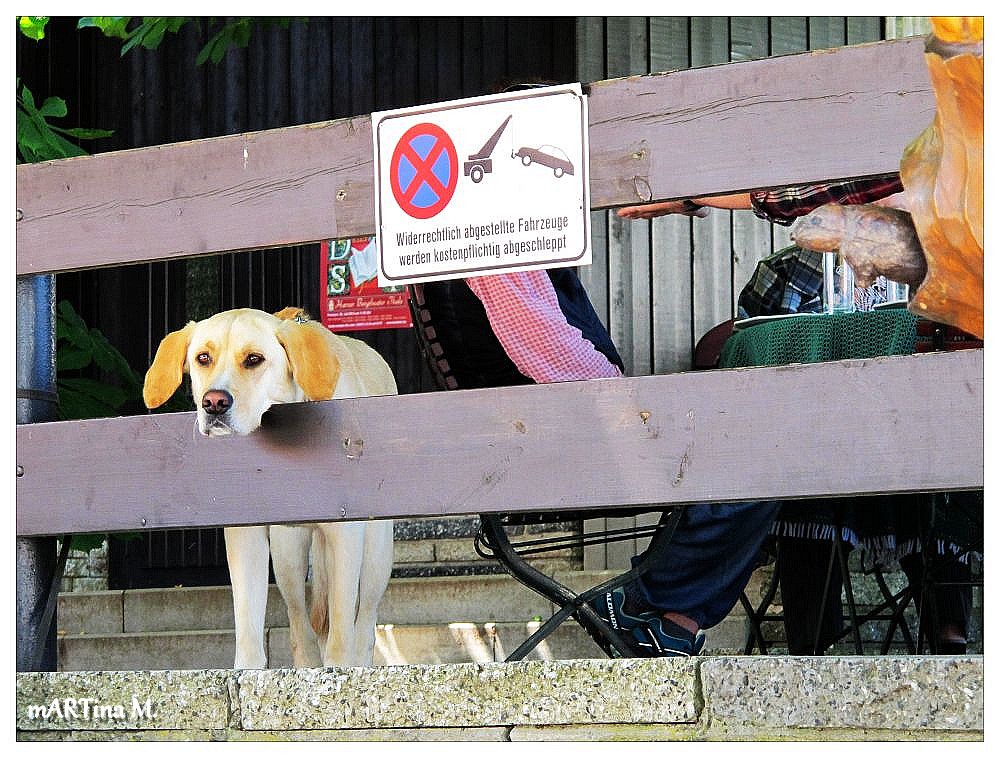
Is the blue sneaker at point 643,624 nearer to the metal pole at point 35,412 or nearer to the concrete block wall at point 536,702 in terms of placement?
the concrete block wall at point 536,702

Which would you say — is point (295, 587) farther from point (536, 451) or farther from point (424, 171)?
point (424, 171)

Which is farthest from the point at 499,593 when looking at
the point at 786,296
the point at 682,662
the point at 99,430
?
the point at 682,662

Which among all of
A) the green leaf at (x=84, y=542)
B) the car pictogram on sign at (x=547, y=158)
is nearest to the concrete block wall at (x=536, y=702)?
the car pictogram on sign at (x=547, y=158)

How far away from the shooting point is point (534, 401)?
2846 mm

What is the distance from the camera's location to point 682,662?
99.7 inches

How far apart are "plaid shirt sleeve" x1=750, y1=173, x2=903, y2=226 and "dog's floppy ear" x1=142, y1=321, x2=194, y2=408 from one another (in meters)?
1.31

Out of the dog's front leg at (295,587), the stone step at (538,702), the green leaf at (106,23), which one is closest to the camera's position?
the stone step at (538,702)

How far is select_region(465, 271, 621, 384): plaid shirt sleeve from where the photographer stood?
11.0 feet

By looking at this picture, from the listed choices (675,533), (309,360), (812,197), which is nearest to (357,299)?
(309,360)

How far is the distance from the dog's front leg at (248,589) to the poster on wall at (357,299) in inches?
100

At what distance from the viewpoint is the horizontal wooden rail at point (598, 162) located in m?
2.66

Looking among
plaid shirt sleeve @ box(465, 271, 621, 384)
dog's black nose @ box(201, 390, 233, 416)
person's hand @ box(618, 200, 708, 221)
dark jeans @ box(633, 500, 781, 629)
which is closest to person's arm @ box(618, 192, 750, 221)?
person's hand @ box(618, 200, 708, 221)

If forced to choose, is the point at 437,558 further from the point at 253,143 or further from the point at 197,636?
the point at 253,143

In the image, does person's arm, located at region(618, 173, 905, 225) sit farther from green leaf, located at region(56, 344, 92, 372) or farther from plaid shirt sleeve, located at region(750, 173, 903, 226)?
green leaf, located at region(56, 344, 92, 372)
